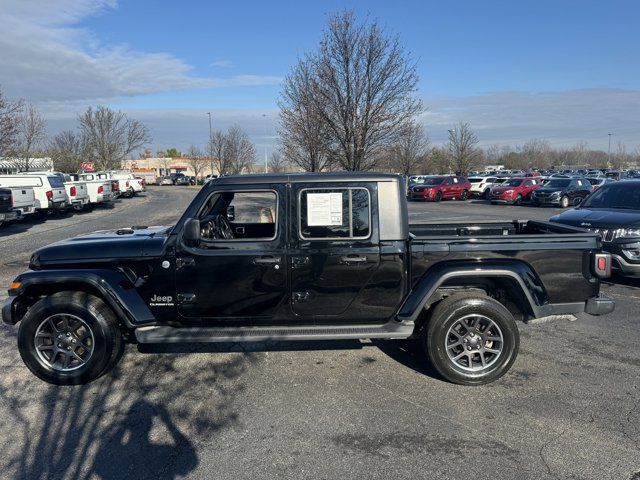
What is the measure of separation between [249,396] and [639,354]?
395 centimetres

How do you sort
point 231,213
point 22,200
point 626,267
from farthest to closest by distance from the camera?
point 22,200, point 626,267, point 231,213

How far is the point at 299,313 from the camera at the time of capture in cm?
438

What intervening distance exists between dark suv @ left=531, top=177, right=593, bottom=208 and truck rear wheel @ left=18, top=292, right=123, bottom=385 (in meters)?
26.0

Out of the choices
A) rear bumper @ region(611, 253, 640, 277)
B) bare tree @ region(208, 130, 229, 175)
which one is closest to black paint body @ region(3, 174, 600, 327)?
rear bumper @ region(611, 253, 640, 277)

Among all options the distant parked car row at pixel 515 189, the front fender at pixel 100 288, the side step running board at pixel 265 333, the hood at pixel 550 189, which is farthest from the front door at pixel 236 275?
the hood at pixel 550 189

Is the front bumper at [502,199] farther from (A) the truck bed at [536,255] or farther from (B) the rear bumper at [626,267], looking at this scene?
(A) the truck bed at [536,255]

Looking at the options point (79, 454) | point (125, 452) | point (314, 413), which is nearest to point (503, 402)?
point (314, 413)

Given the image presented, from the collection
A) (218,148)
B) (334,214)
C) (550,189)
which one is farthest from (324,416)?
(218,148)

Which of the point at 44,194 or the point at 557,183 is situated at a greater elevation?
the point at 44,194

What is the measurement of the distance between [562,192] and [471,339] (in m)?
24.7

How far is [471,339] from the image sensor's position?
4352mm

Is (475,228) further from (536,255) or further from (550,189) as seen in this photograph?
(550,189)

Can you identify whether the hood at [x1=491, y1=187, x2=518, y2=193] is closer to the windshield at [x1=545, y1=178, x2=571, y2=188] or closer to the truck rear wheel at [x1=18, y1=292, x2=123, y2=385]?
the windshield at [x1=545, y1=178, x2=571, y2=188]

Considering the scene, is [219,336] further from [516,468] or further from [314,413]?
[516,468]
